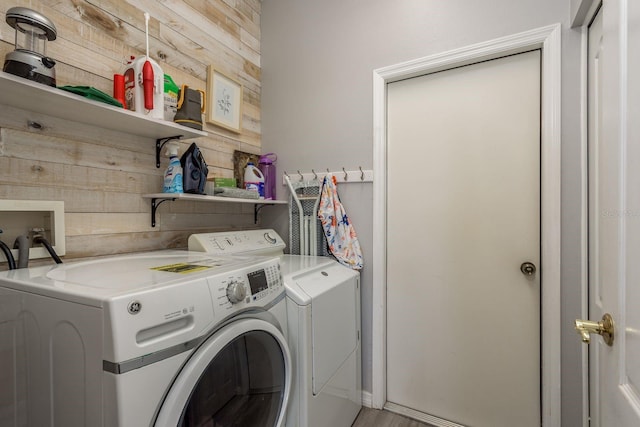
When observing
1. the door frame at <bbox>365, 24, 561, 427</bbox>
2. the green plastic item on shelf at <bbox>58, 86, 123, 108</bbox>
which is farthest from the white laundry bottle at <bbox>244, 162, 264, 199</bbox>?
the door frame at <bbox>365, 24, 561, 427</bbox>

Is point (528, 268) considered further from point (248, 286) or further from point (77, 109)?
point (77, 109)

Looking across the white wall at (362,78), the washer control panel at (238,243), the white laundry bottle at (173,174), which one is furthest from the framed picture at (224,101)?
the washer control panel at (238,243)

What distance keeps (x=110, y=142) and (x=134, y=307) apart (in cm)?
107

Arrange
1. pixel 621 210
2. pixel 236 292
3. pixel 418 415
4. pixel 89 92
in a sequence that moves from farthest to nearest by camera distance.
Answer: pixel 418 415, pixel 89 92, pixel 236 292, pixel 621 210

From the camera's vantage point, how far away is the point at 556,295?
142 centimetres

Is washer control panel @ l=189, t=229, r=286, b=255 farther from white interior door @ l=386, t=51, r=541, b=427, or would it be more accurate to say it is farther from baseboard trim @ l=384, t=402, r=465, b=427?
baseboard trim @ l=384, t=402, r=465, b=427

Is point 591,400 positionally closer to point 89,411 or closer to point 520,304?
point 520,304

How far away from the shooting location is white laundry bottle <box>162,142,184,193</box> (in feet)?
4.95

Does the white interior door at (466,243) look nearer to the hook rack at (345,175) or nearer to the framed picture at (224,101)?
the hook rack at (345,175)

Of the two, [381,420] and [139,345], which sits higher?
[139,345]

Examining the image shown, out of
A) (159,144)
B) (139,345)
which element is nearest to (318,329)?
(139,345)

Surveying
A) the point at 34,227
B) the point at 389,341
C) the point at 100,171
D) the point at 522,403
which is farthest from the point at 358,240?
the point at 34,227

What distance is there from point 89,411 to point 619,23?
4.64 feet

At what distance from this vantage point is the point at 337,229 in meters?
1.87
